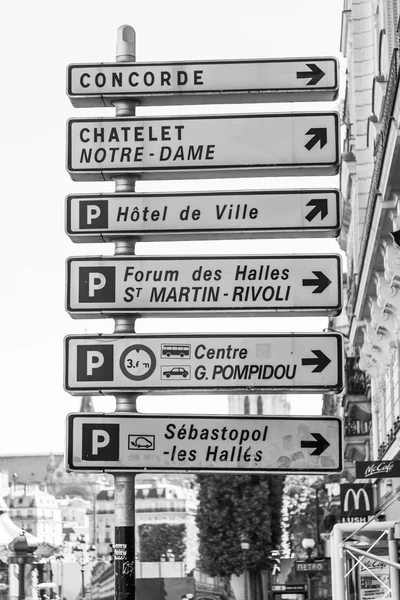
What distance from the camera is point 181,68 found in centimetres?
948

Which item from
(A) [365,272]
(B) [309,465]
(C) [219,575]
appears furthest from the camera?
(C) [219,575]

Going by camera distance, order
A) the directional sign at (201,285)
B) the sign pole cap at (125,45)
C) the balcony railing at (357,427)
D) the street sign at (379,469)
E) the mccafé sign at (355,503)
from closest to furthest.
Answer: the directional sign at (201,285) → the sign pole cap at (125,45) → the street sign at (379,469) → the mccafé sign at (355,503) → the balcony railing at (357,427)

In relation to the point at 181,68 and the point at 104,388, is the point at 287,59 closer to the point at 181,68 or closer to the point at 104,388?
the point at 181,68

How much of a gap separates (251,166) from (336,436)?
2204mm

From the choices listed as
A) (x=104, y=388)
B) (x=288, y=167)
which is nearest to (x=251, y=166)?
(x=288, y=167)

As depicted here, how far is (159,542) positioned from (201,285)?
155551 millimetres

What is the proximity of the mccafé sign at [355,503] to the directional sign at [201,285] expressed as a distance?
12.6 meters

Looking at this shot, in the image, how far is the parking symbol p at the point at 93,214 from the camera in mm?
9172

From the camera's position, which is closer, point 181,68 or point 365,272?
point 181,68

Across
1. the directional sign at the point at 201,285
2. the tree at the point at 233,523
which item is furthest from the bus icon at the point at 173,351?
the tree at the point at 233,523

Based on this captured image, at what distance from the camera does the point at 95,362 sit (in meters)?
8.88

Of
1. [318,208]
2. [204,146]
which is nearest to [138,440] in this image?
[318,208]

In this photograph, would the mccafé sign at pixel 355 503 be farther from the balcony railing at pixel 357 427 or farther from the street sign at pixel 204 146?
the balcony railing at pixel 357 427

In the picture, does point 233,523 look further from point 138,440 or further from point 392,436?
point 138,440
